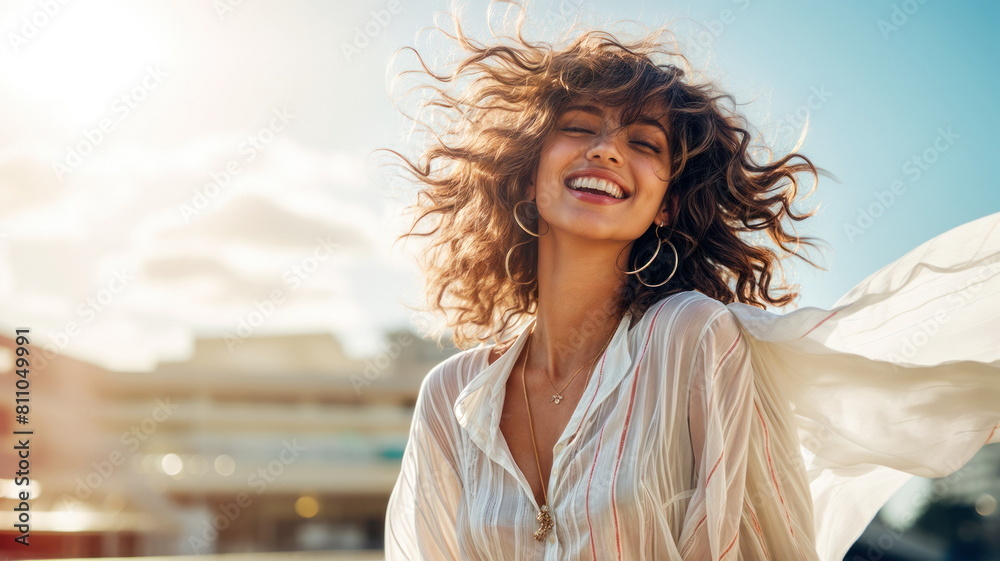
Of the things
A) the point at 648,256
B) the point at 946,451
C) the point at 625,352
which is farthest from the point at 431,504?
the point at 946,451

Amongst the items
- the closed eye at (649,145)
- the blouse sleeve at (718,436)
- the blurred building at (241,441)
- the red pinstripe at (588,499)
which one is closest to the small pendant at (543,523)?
the red pinstripe at (588,499)

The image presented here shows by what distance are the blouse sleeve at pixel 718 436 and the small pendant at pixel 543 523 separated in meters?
0.30

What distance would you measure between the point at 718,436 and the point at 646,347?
295 millimetres

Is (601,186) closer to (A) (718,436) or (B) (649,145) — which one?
(B) (649,145)

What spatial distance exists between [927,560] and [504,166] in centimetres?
4829

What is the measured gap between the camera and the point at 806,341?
171cm

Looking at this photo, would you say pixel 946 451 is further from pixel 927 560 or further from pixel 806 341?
pixel 927 560

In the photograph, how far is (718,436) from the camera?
169 centimetres

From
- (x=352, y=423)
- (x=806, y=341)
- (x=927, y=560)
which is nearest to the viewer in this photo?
(x=806, y=341)

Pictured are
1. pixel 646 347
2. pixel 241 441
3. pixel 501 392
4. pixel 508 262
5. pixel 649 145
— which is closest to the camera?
pixel 646 347

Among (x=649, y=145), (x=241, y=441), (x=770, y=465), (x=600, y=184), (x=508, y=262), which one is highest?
(x=649, y=145)

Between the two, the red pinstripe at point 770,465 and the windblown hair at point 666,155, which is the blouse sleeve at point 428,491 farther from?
the red pinstripe at point 770,465

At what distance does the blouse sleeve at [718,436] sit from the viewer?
169 cm

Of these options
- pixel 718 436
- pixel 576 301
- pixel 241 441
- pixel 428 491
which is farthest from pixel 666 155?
pixel 241 441
